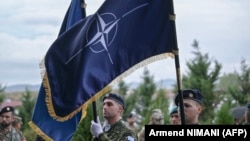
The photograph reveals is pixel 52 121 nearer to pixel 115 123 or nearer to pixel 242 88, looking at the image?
pixel 115 123

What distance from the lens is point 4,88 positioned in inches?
1021

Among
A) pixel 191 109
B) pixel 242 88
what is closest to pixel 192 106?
pixel 191 109

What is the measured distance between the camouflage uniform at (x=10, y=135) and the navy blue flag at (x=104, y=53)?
328 cm

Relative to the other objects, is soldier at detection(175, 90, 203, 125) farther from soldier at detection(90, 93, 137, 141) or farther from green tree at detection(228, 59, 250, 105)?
green tree at detection(228, 59, 250, 105)

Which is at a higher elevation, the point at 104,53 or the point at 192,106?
the point at 104,53

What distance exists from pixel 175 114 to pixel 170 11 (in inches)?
73.2

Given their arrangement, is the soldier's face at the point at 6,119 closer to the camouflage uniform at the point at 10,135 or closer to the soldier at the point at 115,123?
the camouflage uniform at the point at 10,135

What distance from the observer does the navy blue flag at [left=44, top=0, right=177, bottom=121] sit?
4.88m

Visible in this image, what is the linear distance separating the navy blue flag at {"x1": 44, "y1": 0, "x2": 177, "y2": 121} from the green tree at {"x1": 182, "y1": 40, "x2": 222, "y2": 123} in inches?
744

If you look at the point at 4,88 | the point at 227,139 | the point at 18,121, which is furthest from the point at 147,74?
the point at 227,139

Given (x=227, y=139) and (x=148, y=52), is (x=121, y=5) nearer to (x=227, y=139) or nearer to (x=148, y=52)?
(x=148, y=52)

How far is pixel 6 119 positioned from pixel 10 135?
256mm

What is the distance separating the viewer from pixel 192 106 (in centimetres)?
487

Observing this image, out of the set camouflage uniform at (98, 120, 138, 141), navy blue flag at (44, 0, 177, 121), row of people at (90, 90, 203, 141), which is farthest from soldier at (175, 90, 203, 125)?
camouflage uniform at (98, 120, 138, 141)
